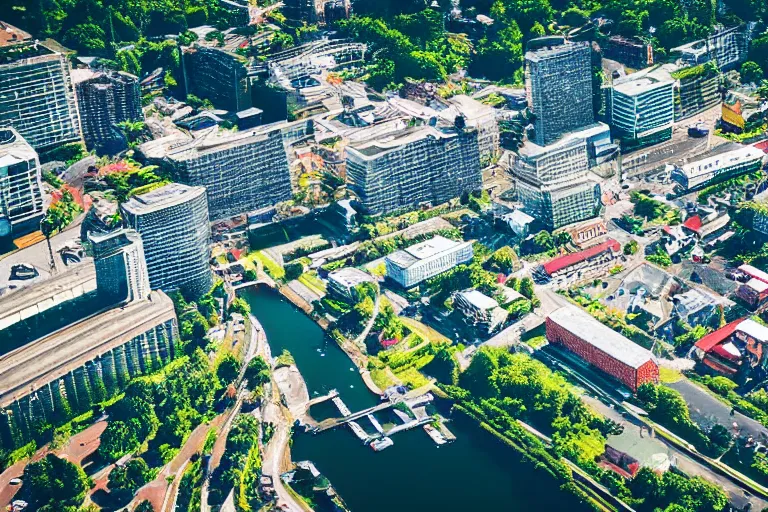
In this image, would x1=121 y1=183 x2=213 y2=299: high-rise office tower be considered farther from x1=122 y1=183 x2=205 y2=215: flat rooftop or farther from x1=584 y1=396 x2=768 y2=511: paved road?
x1=584 y1=396 x2=768 y2=511: paved road

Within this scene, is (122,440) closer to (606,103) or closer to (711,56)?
(606,103)

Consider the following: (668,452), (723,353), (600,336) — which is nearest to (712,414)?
(668,452)

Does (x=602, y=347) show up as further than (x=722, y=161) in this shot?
No

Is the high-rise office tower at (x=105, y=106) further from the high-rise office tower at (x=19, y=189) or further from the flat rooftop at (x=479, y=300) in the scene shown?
the flat rooftop at (x=479, y=300)

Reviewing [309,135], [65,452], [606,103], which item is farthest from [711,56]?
[65,452]

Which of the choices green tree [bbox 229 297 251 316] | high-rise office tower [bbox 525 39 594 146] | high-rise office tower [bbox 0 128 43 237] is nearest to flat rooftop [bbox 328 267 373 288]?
green tree [bbox 229 297 251 316]

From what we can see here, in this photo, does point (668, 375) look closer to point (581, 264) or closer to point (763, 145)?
point (581, 264)
